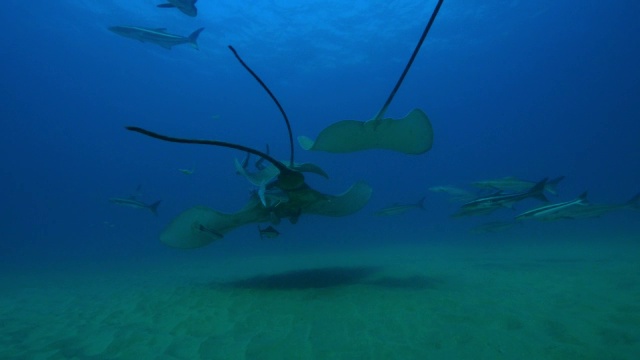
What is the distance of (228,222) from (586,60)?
4982 centimetres

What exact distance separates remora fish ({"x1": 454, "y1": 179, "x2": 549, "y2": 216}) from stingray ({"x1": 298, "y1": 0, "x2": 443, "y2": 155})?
2134mm

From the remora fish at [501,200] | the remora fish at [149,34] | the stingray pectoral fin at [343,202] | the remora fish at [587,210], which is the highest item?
the remora fish at [149,34]

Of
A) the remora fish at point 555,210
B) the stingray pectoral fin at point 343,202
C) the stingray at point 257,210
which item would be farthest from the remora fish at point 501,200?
the stingray at point 257,210

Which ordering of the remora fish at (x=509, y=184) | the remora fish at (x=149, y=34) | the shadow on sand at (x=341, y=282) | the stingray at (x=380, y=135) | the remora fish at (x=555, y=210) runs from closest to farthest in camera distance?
the stingray at (x=380, y=135) < the shadow on sand at (x=341, y=282) < the remora fish at (x=555, y=210) < the remora fish at (x=509, y=184) < the remora fish at (x=149, y=34)

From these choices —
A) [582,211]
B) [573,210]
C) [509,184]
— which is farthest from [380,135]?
[509,184]

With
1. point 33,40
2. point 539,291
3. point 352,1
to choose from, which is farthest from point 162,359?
point 33,40

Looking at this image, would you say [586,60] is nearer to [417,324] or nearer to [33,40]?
[417,324]

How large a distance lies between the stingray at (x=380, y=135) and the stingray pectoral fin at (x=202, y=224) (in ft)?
4.97

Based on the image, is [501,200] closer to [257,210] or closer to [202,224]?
[257,210]

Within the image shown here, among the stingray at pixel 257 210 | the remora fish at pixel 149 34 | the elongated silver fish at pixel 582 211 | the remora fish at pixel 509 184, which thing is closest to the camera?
the stingray at pixel 257 210

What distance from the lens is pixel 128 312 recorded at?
456 cm

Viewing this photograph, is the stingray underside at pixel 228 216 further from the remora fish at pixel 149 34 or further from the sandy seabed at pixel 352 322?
the remora fish at pixel 149 34

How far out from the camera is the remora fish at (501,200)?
17.1 ft

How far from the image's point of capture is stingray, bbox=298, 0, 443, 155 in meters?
3.88
